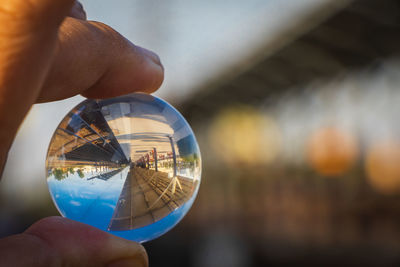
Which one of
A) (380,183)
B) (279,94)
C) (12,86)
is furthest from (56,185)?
(279,94)

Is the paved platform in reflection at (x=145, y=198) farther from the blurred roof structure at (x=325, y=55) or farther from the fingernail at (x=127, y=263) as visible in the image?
the blurred roof structure at (x=325, y=55)

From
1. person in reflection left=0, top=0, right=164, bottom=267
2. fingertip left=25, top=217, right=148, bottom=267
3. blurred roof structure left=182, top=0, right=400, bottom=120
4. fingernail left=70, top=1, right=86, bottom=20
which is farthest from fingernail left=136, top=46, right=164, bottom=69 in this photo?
blurred roof structure left=182, top=0, right=400, bottom=120

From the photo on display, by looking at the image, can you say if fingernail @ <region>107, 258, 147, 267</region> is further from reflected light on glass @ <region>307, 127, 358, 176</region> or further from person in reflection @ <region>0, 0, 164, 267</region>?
reflected light on glass @ <region>307, 127, 358, 176</region>

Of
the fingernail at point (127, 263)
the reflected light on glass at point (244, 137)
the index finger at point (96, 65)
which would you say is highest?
the reflected light on glass at point (244, 137)

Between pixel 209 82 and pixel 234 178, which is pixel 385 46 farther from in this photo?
pixel 234 178

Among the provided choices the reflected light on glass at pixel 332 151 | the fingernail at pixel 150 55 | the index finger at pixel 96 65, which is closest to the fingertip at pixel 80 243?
the index finger at pixel 96 65
